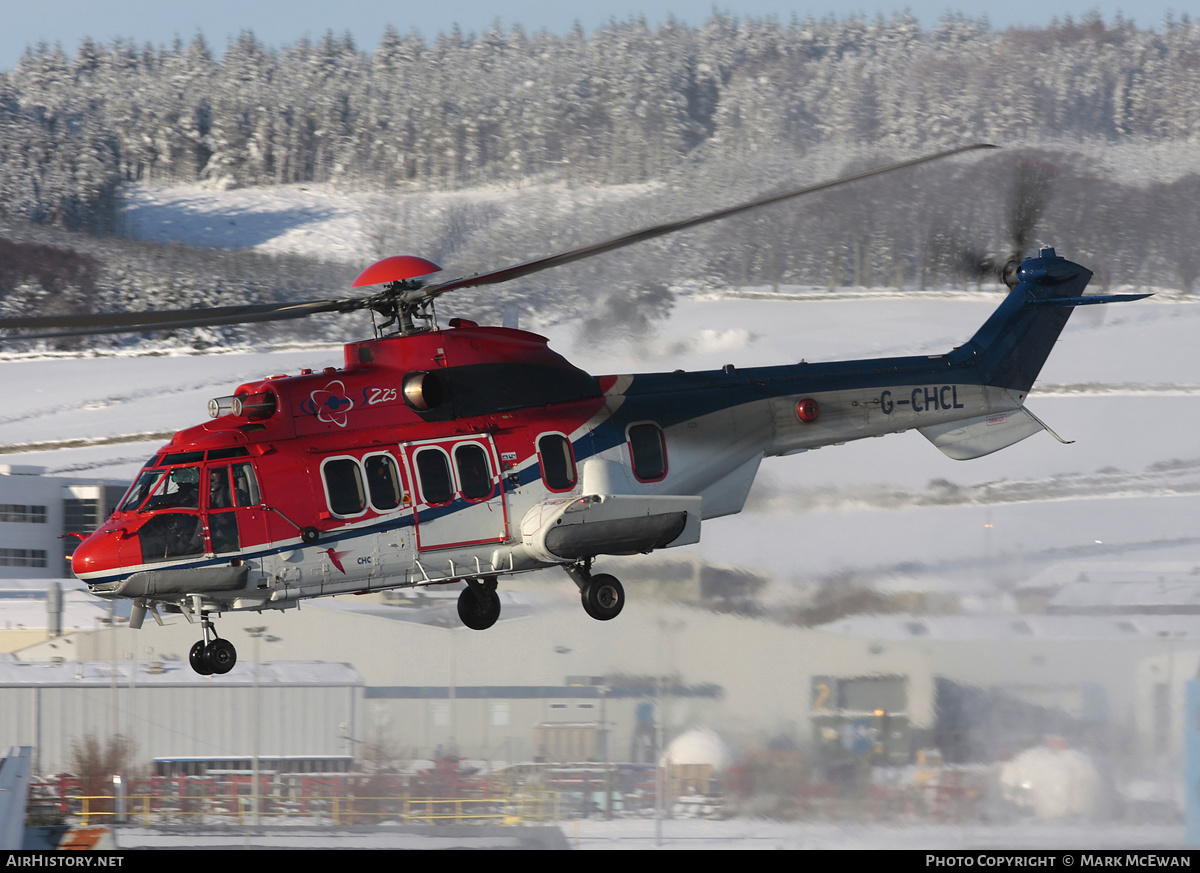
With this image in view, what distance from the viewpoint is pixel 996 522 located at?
131 feet

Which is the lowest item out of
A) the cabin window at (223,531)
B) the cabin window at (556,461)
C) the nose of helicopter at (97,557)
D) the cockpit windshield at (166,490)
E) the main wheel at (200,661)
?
the main wheel at (200,661)

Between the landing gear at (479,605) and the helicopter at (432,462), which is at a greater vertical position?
the helicopter at (432,462)

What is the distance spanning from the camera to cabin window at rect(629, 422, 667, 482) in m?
16.0

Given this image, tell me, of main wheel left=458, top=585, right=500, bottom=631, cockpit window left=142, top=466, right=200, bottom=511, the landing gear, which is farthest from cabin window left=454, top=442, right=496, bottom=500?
cockpit window left=142, top=466, right=200, bottom=511

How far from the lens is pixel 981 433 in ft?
62.0

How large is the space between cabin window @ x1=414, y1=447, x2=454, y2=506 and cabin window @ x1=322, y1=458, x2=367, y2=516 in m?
0.67

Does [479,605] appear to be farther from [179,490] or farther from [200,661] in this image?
[179,490]

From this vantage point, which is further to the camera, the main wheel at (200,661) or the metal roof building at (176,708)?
the metal roof building at (176,708)

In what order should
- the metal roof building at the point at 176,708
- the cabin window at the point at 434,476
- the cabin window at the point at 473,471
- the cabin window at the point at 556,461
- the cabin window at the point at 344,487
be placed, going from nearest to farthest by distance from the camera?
the cabin window at the point at 344,487, the cabin window at the point at 434,476, the cabin window at the point at 473,471, the cabin window at the point at 556,461, the metal roof building at the point at 176,708

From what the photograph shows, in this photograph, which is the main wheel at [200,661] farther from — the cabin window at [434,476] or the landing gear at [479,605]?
the landing gear at [479,605]

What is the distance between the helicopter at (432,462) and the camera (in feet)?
44.2

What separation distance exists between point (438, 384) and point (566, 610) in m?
22.1

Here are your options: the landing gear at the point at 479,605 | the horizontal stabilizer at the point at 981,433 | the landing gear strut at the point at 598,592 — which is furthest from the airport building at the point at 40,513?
the horizontal stabilizer at the point at 981,433

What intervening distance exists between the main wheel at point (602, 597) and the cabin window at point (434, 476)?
7.31ft
